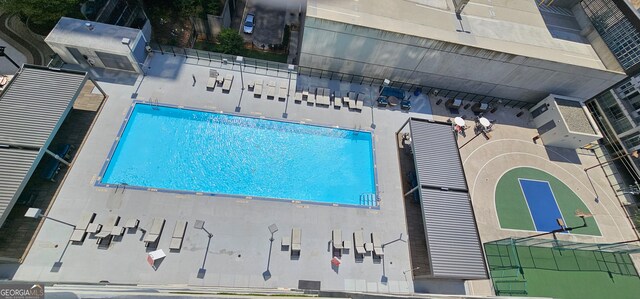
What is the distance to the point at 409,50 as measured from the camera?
90.6ft

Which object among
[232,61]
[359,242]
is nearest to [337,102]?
[232,61]

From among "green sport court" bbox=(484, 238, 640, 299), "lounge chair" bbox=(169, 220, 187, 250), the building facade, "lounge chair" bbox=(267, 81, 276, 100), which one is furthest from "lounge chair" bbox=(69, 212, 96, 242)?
"green sport court" bbox=(484, 238, 640, 299)

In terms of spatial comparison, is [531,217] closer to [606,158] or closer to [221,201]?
[606,158]

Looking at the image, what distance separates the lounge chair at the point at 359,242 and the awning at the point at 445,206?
4.79 meters

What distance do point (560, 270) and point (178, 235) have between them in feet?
101

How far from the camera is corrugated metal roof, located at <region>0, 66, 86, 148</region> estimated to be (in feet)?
66.3

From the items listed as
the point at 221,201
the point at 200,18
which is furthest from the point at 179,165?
the point at 200,18

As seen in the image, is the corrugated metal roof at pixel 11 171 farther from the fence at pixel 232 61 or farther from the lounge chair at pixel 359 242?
the lounge chair at pixel 359 242

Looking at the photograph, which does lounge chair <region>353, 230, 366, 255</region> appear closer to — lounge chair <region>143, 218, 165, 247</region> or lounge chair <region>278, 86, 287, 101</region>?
lounge chair <region>143, 218, 165, 247</region>

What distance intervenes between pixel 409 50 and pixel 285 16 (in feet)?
62.2

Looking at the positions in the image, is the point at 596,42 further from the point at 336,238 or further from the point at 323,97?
the point at 336,238

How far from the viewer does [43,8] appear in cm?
2427

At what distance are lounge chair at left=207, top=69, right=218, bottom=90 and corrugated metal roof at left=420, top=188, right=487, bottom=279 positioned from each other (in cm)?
2129

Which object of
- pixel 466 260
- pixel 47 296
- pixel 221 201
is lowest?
pixel 47 296
